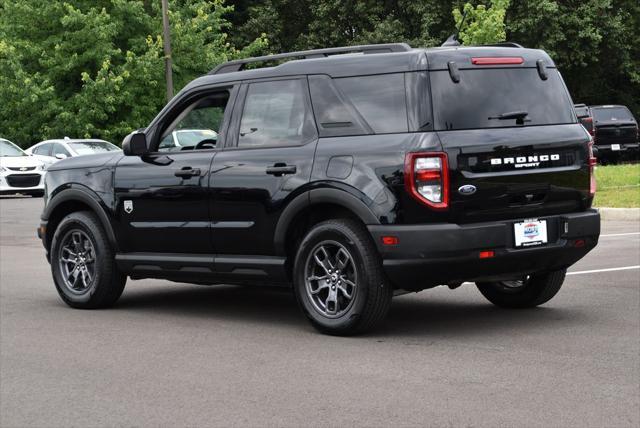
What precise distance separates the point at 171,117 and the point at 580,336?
3.65 meters

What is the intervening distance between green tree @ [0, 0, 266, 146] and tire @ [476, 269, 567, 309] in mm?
30707

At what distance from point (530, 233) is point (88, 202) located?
3.74 meters

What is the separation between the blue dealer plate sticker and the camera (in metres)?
7.99

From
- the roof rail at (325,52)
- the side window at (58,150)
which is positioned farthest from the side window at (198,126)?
the side window at (58,150)

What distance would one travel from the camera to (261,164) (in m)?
8.54

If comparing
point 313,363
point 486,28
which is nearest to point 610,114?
point 486,28

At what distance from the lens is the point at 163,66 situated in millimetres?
41531

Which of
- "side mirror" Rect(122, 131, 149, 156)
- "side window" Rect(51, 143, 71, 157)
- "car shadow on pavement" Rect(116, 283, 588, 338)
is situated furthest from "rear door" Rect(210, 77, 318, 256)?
"side window" Rect(51, 143, 71, 157)

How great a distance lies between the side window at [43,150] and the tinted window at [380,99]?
2477 centimetres

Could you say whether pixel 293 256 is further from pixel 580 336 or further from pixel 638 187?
pixel 638 187

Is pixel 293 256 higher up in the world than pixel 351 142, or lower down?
lower down

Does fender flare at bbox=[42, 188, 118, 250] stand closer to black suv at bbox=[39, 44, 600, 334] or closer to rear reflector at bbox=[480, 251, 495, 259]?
black suv at bbox=[39, 44, 600, 334]

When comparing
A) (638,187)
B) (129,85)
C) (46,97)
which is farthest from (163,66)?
(638,187)

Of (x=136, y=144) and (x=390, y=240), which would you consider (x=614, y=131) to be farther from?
(x=390, y=240)
